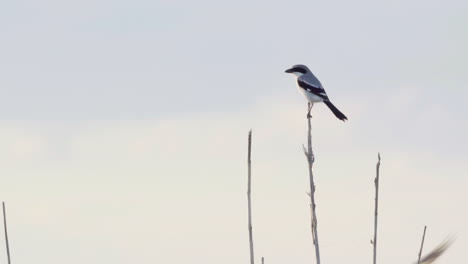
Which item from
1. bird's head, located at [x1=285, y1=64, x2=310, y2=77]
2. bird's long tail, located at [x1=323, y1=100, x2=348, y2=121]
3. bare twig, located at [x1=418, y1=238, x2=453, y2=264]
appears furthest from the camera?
bird's head, located at [x1=285, y1=64, x2=310, y2=77]

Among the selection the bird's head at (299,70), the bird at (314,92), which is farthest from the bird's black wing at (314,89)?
the bird's head at (299,70)

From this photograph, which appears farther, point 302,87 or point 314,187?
point 302,87

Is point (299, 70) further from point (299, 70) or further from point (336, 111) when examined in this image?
point (336, 111)

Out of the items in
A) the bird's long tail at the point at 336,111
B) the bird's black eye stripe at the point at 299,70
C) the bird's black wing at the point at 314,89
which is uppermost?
the bird's black eye stripe at the point at 299,70

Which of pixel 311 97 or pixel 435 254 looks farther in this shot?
pixel 311 97

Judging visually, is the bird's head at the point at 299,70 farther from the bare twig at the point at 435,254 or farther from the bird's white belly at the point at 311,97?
the bare twig at the point at 435,254

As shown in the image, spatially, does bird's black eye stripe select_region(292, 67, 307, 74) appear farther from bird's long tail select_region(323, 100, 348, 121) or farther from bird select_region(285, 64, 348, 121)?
bird's long tail select_region(323, 100, 348, 121)

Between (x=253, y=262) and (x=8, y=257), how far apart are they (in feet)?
A: 8.36

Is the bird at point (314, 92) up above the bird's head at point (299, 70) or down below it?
below

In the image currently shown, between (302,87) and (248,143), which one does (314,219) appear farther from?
(302,87)

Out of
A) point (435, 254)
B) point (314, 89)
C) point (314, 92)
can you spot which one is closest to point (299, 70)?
point (314, 89)

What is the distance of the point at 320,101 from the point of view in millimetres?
26578

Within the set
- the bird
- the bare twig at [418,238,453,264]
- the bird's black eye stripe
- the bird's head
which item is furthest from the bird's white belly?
the bare twig at [418,238,453,264]

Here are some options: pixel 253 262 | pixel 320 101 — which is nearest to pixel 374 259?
pixel 253 262
